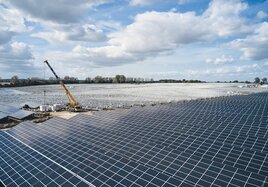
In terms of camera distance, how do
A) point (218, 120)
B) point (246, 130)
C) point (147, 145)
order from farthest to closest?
point (218, 120) → point (246, 130) → point (147, 145)

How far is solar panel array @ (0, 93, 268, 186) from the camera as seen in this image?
1786cm

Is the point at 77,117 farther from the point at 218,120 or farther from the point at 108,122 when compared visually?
the point at 218,120

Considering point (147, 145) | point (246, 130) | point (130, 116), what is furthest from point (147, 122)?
point (246, 130)

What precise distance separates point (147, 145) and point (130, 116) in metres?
12.9

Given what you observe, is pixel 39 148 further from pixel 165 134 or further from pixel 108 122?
pixel 165 134

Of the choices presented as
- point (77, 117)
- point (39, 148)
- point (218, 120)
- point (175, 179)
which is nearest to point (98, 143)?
point (39, 148)

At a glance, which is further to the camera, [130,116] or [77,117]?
[77,117]

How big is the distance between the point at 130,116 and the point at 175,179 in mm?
20745

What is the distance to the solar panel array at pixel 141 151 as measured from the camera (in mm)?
17859

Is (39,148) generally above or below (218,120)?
below

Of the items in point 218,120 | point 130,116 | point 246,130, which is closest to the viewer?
point 246,130

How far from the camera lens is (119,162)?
824 inches

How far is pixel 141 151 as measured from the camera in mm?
23594

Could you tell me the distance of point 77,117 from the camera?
132ft
